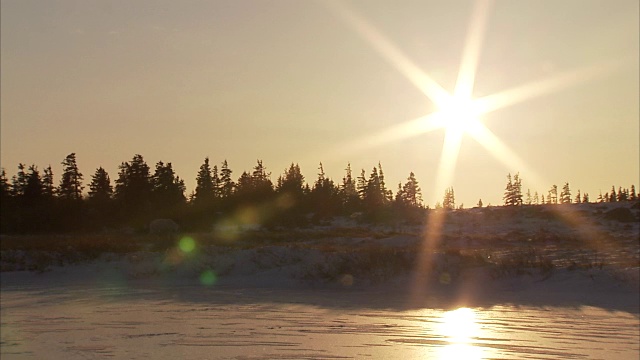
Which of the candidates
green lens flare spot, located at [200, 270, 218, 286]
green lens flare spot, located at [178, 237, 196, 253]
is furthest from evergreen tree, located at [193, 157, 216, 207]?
green lens flare spot, located at [200, 270, 218, 286]

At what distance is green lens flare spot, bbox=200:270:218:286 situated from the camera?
71.5 feet

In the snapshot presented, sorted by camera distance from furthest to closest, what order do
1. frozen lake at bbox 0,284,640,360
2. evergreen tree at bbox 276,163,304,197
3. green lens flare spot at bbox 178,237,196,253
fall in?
1. evergreen tree at bbox 276,163,304,197
2. green lens flare spot at bbox 178,237,196,253
3. frozen lake at bbox 0,284,640,360

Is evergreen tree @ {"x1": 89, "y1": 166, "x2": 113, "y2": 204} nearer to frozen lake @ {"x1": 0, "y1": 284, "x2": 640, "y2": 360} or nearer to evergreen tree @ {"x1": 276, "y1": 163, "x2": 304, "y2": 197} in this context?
evergreen tree @ {"x1": 276, "y1": 163, "x2": 304, "y2": 197}

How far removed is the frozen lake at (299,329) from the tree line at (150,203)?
1818 inches

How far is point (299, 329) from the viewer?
11.1 m

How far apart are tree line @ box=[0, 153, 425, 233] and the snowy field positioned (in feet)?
108

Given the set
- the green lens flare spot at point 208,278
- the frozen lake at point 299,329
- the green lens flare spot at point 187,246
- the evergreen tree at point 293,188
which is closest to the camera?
the frozen lake at point 299,329

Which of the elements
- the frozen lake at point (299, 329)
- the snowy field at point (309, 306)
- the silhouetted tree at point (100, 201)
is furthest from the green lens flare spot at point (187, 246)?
the silhouetted tree at point (100, 201)

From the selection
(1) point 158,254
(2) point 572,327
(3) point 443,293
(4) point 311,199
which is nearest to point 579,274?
(3) point 443,293

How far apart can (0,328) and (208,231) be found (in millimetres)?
46953

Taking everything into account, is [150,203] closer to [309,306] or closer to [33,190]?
[33,190]

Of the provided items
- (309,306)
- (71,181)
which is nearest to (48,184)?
(71,181)

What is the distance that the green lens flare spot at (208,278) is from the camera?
21781mm

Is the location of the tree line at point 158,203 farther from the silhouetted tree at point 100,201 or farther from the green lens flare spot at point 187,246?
the green lens flare spot at point 187,246
